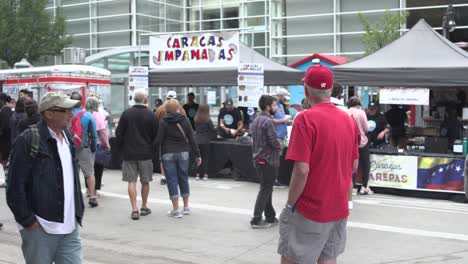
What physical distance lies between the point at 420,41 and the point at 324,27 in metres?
21.0

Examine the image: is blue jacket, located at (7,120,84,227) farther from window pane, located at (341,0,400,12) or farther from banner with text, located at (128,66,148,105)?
window pane, located at (341,0,400,12)

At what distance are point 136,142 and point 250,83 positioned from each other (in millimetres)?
4422

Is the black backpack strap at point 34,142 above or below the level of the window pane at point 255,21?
below

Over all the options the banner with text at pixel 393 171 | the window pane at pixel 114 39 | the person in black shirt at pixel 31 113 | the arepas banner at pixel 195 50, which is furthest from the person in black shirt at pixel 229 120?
the window pane at pixel 114 39

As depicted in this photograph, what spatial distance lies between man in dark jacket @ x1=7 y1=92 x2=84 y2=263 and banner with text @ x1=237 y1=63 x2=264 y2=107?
8.14 metres

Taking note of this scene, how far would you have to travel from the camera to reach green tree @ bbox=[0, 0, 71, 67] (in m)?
30.1

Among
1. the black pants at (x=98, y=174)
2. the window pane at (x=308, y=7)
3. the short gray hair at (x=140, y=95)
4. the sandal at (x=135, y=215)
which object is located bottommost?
the sandal at (x=135, y=215)

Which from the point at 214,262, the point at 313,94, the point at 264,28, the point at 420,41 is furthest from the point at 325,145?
the point at 264,28

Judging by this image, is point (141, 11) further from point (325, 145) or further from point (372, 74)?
point (325, 145)

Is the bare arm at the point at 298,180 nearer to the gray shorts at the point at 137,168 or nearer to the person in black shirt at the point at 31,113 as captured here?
the gray shorts at the point at 137,168

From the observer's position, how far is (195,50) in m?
14.0

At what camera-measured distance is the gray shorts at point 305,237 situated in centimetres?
386

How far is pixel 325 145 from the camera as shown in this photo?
3.80 m

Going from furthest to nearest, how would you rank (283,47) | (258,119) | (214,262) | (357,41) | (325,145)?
(283,47), (357,41), (258,119), (214,262), (325,145)
